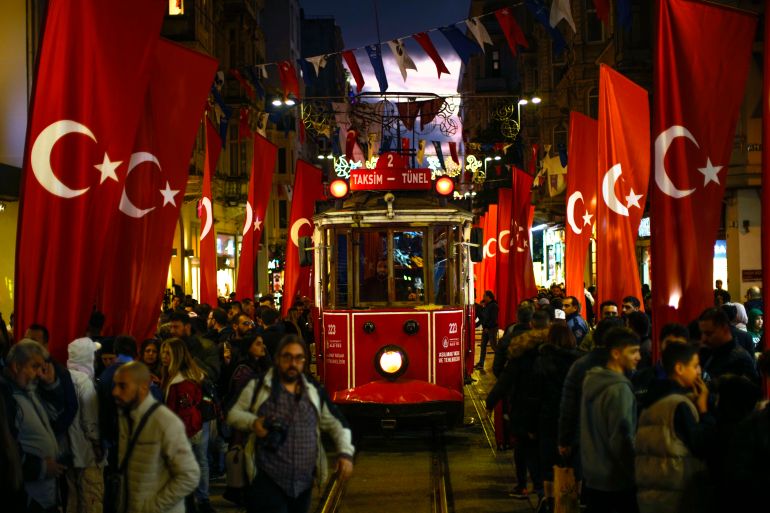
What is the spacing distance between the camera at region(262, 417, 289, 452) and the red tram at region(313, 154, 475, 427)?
690cm

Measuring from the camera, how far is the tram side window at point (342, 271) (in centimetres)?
1388

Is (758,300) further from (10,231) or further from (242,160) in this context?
(242,160)

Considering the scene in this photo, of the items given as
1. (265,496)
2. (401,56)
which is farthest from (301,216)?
(265,496)

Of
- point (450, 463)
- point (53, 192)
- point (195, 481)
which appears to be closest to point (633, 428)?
point (195, 481)

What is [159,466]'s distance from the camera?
19.8ft

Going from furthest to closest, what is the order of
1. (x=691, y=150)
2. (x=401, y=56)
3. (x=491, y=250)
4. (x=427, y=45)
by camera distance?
(x=491, y=250), (x=401, y=56), (x=427, y=45), (x=691, y=150)

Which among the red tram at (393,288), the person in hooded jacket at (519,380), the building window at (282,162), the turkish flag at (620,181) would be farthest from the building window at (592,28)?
the person in hooded jacket at (519,380)

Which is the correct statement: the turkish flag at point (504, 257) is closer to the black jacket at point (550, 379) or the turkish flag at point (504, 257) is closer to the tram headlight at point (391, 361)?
the tram headlight at point (391, 361)

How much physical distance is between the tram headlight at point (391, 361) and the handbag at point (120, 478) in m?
7.44

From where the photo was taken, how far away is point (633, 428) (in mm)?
6820

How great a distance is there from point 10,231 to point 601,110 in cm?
1151

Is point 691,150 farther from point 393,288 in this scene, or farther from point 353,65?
point 353,65

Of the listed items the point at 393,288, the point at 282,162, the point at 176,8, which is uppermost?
the point at 176,8

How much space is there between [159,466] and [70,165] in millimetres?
3142
